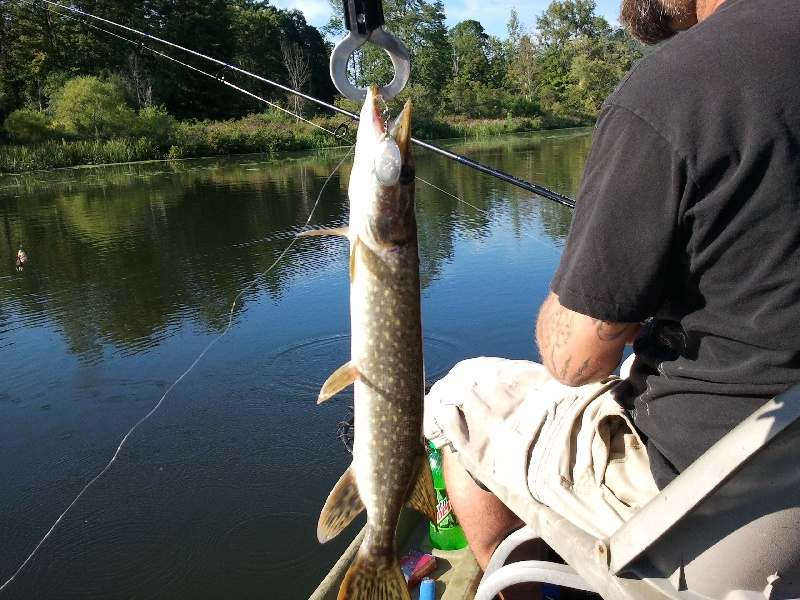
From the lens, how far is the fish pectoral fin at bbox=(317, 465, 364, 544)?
78.6 inches

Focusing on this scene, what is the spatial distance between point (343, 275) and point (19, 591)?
584 cm

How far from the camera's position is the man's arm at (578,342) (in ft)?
5.35

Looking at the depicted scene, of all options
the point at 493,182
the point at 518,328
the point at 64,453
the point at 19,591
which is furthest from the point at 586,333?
the point at 493,182

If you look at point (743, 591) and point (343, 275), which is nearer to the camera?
point (743, 591)

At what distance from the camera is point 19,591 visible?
12.5 ft

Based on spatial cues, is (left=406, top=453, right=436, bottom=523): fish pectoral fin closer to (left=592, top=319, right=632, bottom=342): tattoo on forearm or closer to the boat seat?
the boat seat

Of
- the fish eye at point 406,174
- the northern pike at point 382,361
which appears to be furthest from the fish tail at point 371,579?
the fish eye at point 406,174

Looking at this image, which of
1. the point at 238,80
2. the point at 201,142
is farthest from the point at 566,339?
the point at 238,80

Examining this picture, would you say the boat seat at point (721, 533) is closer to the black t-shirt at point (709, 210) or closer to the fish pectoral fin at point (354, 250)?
the black t-shirt at point (709, 210)

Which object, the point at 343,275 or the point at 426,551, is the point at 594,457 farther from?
the point at 343,275

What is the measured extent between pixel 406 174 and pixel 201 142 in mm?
38924

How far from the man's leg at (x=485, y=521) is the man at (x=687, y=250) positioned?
62 cm

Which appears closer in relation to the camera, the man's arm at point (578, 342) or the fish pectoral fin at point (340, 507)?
the man's arm at point (578, 342)

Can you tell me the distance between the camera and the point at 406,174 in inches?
67.9
